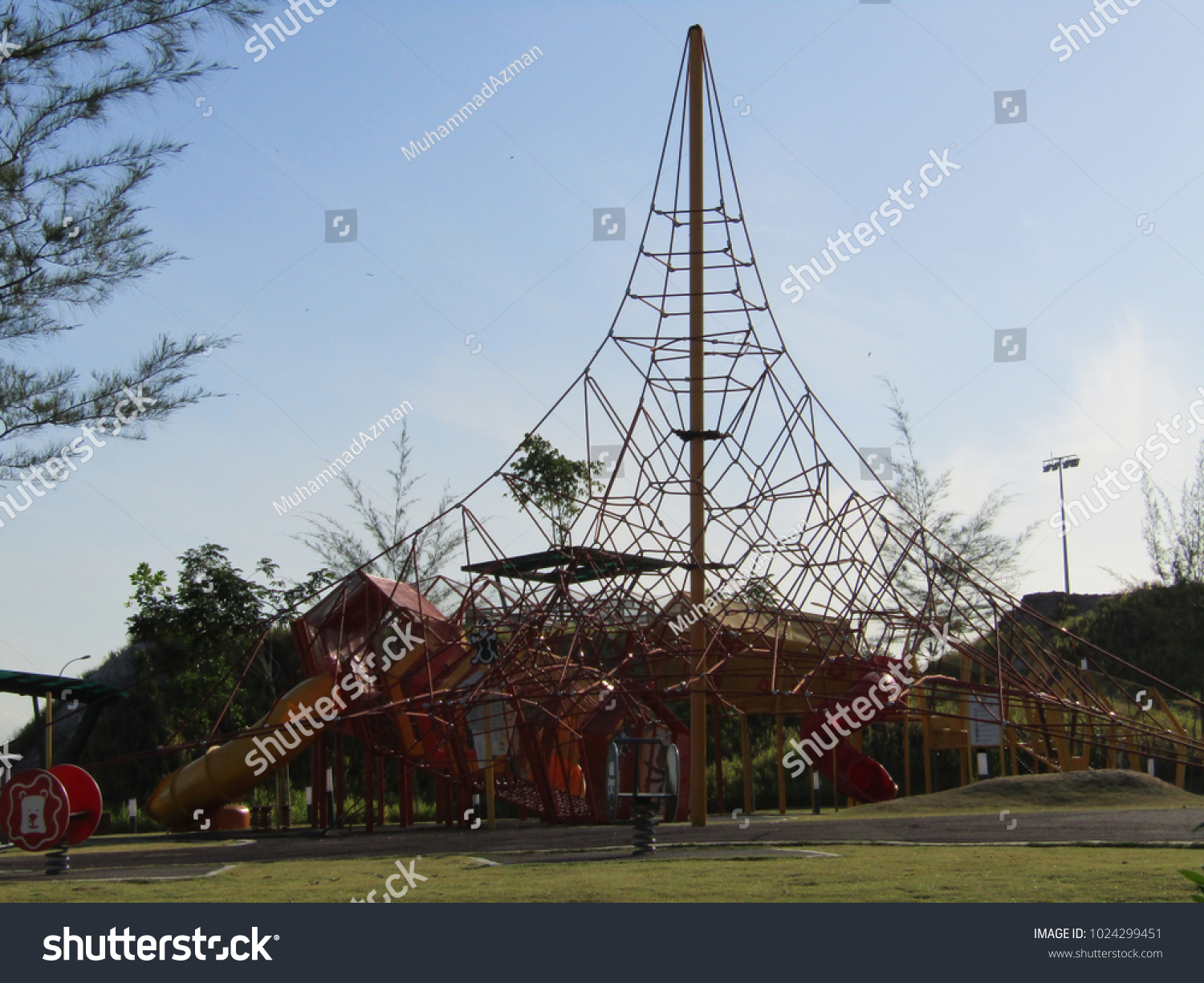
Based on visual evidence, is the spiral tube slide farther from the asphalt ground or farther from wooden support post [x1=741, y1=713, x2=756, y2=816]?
the asphalt ground

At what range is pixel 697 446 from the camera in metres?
18.0

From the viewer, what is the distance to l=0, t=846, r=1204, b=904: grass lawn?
30.6 feet

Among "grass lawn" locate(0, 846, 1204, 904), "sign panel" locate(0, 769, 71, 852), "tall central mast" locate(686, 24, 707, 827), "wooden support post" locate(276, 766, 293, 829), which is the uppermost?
"tall central mast" locate(686, 24, 707, 827)

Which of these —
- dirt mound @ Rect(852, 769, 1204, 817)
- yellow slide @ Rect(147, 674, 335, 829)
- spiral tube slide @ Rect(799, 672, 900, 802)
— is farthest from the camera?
spiral tube slide @ Rect(799, 672, 900, 802)

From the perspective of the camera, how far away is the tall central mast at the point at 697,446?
1750cm

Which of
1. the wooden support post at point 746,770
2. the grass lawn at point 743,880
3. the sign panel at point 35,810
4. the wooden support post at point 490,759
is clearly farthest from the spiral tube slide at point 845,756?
the sign panel at point 35,810

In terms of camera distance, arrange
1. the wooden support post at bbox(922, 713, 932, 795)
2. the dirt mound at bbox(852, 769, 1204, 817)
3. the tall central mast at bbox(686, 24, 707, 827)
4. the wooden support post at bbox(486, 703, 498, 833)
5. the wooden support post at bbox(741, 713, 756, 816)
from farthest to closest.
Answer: the wooden support post at bbox(922, 713, 932, 795)
the wooden support post at bbox(741, 713, 756, 816)
the wooden support post at bbox(486, 703, 498, 833)
the dirt mound at bbox(852, 769, 1204, 817)
the tall central mast at bbox(686, 24, 707, 827)

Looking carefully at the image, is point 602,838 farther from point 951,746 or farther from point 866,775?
point 951,746

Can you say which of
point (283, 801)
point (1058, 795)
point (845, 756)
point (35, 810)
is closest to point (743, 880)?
point (35, 810)

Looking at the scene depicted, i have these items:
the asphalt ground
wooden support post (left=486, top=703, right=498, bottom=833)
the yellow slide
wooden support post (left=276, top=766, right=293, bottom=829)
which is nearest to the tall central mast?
the asphalt ground

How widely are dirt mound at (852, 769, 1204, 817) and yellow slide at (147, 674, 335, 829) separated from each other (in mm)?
9514

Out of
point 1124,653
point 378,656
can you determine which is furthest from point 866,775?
point 1124,653

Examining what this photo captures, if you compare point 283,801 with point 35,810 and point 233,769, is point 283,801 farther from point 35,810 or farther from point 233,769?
point 35,810

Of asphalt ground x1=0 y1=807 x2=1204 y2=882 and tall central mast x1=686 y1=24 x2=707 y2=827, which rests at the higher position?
tall central mast x1=686 y1=24 x2=707 y2=827
